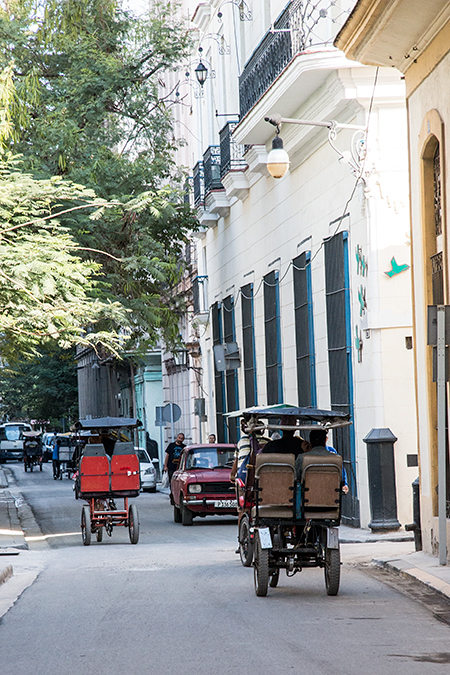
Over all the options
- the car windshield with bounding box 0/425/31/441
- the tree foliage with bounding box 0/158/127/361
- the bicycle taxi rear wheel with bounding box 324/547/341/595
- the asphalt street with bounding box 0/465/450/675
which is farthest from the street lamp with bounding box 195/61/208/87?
the car windshield with bounding box 0/425/31/441

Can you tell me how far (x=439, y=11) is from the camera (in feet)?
41.0

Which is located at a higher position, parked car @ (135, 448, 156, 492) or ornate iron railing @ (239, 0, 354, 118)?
ornate iron railing @ (239, 0, 354, 118)

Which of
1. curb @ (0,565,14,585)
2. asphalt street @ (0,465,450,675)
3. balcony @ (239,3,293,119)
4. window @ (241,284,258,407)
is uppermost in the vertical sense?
balcony @ (239,3,293,119)

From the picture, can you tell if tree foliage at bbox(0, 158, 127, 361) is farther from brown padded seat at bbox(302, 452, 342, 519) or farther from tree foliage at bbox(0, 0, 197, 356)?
brown padded seat at bbox(302, 452, 342, 519)

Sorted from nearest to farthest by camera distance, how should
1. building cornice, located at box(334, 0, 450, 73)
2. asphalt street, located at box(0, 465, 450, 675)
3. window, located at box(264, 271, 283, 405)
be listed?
asphalt street, located at box(0, 465, 450, 675) → building cornice, located at box(334, 0, 450, 73) → window, located at box(264, 271, 283, 405)

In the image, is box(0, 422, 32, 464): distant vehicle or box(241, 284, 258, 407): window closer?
box(241, 284, 258, 407): window

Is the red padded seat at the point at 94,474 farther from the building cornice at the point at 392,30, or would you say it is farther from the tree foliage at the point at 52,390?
the tree foliage at the point at 52,390

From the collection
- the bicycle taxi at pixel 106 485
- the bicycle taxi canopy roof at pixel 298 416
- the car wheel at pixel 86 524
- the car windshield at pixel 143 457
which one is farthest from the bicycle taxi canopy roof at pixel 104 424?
the car windshield at pixel 143 457

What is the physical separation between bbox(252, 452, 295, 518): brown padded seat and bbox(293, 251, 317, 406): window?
1053 cm

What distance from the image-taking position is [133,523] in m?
17.5

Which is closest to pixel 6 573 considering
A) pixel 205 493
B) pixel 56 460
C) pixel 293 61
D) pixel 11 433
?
pixel 205 493

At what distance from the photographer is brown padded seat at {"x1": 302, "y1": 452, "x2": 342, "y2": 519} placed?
35.6ft

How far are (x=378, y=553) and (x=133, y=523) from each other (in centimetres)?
458

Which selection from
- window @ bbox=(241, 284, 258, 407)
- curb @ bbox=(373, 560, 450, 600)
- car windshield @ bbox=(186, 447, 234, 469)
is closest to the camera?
curb @ bbox=(373, 560, 450, 600)
